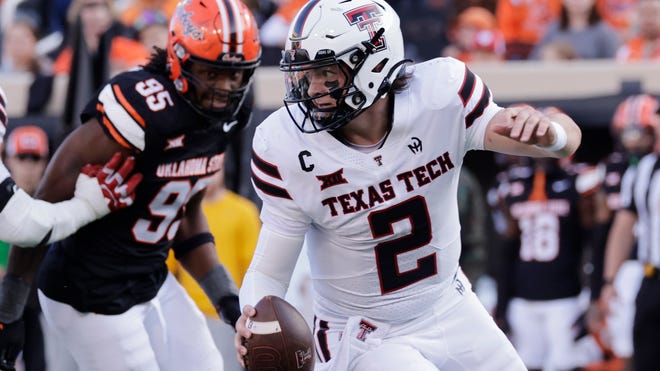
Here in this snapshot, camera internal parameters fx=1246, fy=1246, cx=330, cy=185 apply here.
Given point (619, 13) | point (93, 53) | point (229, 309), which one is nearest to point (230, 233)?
point (93, 53)

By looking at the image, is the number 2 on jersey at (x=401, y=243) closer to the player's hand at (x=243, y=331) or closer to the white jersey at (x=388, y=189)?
the white jersey at (x=388, y=189)

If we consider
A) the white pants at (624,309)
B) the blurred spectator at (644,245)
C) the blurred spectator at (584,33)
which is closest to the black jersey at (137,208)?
the blurred spectator at (644,245)

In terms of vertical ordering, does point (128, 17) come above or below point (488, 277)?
above

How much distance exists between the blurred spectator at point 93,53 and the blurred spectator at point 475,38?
2.32m

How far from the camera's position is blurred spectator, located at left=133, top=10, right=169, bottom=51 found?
749 centimetres

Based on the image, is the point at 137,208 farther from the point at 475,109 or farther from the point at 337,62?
the point at 475,109

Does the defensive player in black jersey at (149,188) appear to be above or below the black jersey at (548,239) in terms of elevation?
above

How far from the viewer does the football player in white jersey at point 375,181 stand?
381cm

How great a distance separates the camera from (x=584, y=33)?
29.6 feet

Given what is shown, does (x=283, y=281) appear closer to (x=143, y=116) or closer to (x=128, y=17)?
(x=143, y=116)

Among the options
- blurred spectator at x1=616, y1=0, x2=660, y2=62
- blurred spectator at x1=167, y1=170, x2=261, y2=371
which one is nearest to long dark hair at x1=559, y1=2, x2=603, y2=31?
blurred spectator at x1=616, y1=0, x2=660, y2=62

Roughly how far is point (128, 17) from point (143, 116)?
5.70 metres

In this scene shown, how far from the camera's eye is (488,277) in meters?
9.05

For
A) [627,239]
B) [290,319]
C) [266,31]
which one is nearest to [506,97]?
[627,239]
